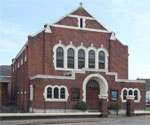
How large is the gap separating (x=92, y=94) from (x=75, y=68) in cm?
387

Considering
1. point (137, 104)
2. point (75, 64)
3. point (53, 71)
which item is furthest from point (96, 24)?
point (137, 104)

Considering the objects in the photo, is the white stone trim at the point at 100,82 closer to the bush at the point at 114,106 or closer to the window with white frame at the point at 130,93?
the bush at the point at 114,106

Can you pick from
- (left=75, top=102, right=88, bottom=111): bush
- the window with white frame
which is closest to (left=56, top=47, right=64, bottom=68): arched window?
(left=75, top=102, right=88, bottom=111): bush

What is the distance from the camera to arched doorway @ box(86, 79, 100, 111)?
3273cm

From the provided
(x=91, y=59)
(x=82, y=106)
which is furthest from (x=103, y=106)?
(x=91, y=59)

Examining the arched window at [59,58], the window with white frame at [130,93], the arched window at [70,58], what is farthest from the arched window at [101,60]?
the arched window at [59,58]

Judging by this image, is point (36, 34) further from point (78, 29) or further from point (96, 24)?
point (96, 24)

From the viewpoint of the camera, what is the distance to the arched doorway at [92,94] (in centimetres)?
3273

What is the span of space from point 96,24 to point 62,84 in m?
10.2

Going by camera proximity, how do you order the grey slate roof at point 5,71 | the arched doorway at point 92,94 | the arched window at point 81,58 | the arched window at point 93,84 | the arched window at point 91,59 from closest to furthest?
the arched doorway at point 92,94
the arched window at point 93,84
the arched window at point 81,58
the arched window at point 91,59
the grey slate roof at point 5,71

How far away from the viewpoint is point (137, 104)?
34.3 m

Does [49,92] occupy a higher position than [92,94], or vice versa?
[49,92]

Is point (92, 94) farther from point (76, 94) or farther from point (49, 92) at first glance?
point (49, 92)

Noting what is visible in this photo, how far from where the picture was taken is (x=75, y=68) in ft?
114
